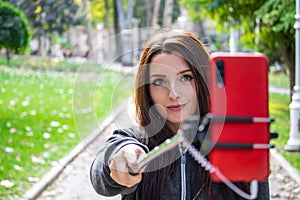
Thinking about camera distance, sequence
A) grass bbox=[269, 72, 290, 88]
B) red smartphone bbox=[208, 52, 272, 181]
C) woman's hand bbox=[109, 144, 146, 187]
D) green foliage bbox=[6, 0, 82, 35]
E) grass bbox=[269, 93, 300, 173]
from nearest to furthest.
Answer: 1. red smartphone bbox=[208, 52, 272, 181]
2. woman's hand bbox=[109, 144, 146, 187]
3. grass bbox=[269, 93, 300, 173]
4. grass bbox=[269, 72, 290, 88]
5. green foliage bbox=[6, 0, 82, 35]

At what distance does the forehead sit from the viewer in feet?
4.33

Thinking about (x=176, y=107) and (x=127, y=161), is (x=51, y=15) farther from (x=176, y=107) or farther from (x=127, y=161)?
(x=127, y=161)

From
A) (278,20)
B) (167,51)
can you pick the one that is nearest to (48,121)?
(278,20)

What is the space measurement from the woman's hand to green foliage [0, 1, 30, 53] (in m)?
11.3

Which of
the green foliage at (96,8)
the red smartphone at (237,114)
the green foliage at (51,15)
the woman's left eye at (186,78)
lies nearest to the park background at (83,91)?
the woman's left eye at (186,78)

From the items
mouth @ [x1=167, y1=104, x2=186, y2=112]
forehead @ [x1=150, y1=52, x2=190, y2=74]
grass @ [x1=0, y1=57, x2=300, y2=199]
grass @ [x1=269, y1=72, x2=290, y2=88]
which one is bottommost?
grass @ [x1=269, y1=72, x2=290, y2=88]

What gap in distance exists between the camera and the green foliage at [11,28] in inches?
485

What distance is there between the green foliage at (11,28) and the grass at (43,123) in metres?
1.35

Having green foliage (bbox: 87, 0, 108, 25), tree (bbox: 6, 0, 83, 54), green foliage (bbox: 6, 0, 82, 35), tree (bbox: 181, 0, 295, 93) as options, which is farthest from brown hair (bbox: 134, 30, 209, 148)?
green foliage (bbox: 87, 0, 108, 25)

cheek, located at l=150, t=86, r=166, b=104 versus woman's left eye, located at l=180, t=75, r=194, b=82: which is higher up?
woman's left eye, located at l=180, t=75, r=194, b=82

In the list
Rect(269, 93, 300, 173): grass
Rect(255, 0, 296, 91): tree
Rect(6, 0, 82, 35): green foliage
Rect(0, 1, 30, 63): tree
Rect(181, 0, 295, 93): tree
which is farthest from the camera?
Rect(6, 0, 82, 35): green foliage

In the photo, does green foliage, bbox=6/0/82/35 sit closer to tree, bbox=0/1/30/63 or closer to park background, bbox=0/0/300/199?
park background, bbox=0/0/300/199

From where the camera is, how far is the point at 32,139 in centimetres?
980

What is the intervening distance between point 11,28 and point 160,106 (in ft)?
37.6
